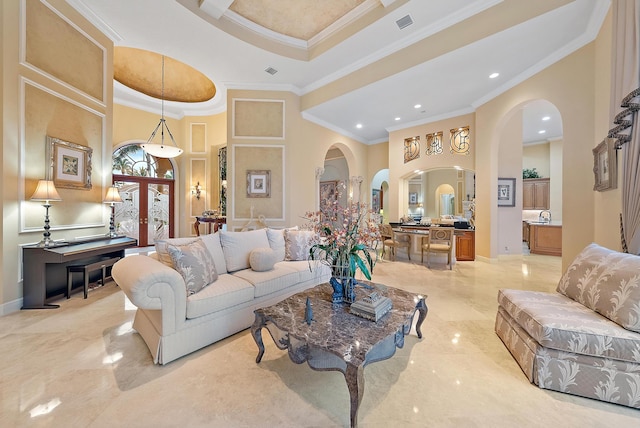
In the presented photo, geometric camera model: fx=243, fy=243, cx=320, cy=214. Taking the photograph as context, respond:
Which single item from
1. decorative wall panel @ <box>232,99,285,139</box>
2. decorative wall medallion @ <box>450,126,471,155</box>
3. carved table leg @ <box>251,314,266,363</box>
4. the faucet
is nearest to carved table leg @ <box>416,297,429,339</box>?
carved table leg @ <box>251,314,266,363</box>

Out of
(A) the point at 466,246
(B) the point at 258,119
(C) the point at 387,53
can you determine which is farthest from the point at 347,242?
(A) the point at 466,246

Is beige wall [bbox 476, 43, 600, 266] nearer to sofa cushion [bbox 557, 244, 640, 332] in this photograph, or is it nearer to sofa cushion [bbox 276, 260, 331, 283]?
sofa cushion [bbox 557, 244, 640, 332]

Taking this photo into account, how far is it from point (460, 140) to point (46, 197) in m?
7.68

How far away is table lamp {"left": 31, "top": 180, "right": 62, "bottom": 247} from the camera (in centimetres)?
283

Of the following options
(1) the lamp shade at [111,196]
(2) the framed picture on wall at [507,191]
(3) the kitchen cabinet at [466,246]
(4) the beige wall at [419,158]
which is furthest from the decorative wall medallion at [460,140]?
(1) the lamp shade at [111,196]

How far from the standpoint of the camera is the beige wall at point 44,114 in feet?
8.89

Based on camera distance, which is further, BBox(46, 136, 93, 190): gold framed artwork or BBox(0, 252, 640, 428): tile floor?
BBox(46, 136, 93, 190): gold framed artwork

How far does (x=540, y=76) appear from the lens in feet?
13.2

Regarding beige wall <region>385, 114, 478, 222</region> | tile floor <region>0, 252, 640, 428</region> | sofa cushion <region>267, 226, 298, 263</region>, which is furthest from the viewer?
beige wall <region>385, 114, 478, 222</region>

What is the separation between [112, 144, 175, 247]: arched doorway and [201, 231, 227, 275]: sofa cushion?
17.2 ft

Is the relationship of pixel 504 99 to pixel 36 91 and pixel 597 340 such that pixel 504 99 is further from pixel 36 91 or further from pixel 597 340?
pixel 36 91

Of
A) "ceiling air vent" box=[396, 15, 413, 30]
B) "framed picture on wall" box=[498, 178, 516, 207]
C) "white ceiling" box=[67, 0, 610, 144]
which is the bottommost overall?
"framed picture on wall" box=[498, 178, 516, 207]

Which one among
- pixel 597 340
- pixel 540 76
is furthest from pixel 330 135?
pixel 597 340

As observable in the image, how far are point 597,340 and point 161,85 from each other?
8704 millimetres
